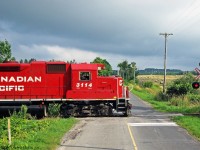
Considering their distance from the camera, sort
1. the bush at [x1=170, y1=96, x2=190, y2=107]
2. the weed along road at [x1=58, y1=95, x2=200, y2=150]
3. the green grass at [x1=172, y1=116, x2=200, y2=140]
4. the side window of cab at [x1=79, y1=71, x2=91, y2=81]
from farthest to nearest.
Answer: the bush at [x1=170, y1=96, x2=190, y2=107], the side window of cab at [x1=79, y1=71, x2=91, y2=81], the green grass at [x1=172, y1=116, x2=200, y2=140], the weed along road at [x1=58, y1=95, x2=200, y2=150]

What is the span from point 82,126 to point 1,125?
479cm

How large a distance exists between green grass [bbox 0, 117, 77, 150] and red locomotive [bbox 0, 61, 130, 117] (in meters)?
4.20

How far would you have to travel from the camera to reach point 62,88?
31172 mm

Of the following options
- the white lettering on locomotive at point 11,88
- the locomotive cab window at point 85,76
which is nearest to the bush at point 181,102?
the locomotive cab window at point 85,76

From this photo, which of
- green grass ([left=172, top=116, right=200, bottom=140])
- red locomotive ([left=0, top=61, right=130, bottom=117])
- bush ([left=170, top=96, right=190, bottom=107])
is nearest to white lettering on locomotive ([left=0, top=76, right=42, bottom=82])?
red locomotive ([left=0, top=61, right=130, bottom=117])

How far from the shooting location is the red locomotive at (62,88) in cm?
3077

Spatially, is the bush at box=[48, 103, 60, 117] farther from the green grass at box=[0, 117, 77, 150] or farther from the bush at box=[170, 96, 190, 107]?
the bush at box=[170, 96, 190, 107]

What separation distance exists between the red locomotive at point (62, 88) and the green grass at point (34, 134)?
4199 millimetres

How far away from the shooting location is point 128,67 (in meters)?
143

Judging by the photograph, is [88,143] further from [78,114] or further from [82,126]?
[78,114]

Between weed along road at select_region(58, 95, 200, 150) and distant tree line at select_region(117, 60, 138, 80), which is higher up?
distant tree line at select_region(117, 60, 138, 80)

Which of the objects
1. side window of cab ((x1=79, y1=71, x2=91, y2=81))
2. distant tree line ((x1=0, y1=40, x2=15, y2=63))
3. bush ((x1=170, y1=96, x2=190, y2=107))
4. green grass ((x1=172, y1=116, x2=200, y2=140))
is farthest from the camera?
distant tree line ((x1=0, y1=40, x2=15, y2=63))

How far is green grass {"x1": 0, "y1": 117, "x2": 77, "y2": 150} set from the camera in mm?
15969

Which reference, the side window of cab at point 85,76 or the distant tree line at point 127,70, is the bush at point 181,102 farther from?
the distant tree line at point 127,70
